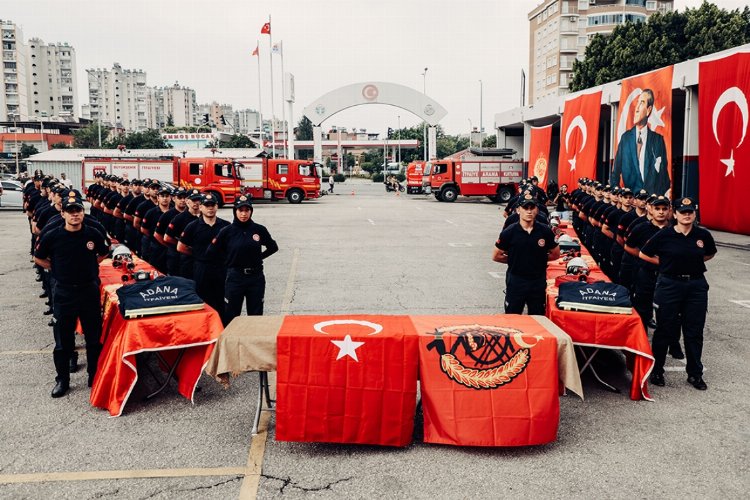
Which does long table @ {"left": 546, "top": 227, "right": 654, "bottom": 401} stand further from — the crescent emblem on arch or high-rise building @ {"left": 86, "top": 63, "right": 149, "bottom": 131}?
high-rise building @ {"left": 86, "top": 63, "right": 149, "bottom": 131}

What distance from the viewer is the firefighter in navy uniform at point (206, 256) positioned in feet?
24.6

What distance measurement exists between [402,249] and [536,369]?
11817 mm

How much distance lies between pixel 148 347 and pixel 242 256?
5.44ft

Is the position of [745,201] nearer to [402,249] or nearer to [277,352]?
[402,249]

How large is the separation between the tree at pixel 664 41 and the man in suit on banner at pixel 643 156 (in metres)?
19.5

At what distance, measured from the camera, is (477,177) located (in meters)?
38.0

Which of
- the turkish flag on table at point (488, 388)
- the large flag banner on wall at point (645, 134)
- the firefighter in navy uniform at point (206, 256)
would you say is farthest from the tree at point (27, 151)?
the turkish flag on table at point (488, 388)

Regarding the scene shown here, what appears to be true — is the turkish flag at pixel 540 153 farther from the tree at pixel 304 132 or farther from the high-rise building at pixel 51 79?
the high-rise building at pixel 51 79

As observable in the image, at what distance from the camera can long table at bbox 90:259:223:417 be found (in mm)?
5645

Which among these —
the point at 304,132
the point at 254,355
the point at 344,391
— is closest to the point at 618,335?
the point at 344,391

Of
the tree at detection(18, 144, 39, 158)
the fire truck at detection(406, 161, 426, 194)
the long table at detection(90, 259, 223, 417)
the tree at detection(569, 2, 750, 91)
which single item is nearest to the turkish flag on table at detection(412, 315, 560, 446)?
the long table at detection(90, 259, 223, 417)

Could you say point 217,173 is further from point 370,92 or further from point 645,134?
point 645,134

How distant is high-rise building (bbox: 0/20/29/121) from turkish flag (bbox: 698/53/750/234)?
126 m

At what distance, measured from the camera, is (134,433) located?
530 cm
